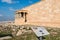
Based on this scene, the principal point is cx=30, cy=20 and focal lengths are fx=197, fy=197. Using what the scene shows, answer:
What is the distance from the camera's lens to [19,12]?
32.9 meters

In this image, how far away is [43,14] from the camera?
95.7ft

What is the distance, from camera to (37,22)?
96.2 feet

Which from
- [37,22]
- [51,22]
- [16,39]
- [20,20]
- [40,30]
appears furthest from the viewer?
[20,20]

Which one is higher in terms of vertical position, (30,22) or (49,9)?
(49,9)

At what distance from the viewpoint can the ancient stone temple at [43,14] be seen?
2758 centimetres

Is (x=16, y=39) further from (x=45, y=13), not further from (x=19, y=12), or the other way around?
(x=19, y=12)

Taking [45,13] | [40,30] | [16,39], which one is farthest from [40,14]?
[40,30]

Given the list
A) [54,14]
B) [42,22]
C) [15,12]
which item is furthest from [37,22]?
[15,12]

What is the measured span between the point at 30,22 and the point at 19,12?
3.52 m

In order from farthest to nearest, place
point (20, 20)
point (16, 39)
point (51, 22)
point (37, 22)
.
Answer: point (20, 20), point (37, 22), point (51, 22), point (16, 39)

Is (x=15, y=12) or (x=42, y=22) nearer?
(x=42, y=22)

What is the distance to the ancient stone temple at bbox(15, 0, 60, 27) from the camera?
27.6 metres

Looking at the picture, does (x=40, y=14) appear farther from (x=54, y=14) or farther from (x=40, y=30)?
(x=40, y=30)

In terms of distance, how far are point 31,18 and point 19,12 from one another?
10.6 feet
